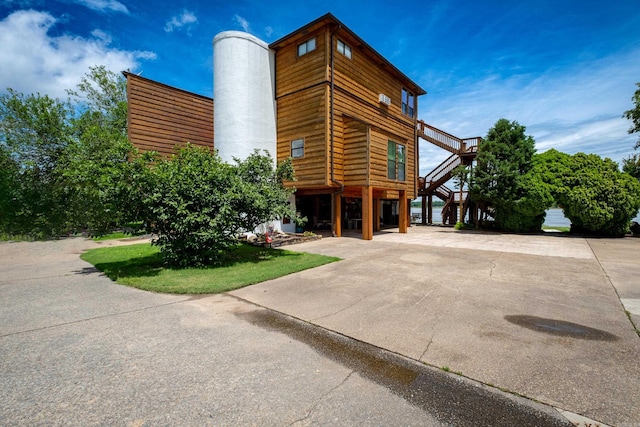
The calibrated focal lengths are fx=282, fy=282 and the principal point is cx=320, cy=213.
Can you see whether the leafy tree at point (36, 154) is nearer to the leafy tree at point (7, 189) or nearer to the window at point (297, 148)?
the leafy tree at point (7, 189)

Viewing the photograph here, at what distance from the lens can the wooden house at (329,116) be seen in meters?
12.3

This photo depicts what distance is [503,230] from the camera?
56.6 ft

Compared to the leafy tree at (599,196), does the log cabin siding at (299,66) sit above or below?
above

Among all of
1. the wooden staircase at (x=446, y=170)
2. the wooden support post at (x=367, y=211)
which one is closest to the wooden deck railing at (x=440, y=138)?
the wooden staircase at (x=446, y=170)

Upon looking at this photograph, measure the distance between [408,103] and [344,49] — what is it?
7.38 m

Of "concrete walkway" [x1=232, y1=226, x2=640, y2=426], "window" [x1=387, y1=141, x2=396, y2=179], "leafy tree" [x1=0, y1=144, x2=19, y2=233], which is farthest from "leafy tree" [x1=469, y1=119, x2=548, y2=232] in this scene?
"leafy tree" [x1=0, y1=144, x2=19, y2=233]

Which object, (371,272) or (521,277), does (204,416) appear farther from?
(521,277)

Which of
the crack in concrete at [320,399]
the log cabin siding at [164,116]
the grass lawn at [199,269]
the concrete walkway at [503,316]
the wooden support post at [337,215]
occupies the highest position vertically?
the log cabin siding at [164,116]

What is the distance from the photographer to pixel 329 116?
12.3 m

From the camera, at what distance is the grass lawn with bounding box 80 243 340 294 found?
5633 mm

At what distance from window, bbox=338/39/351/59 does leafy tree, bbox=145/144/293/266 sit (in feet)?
28.4

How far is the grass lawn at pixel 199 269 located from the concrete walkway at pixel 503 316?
56cm

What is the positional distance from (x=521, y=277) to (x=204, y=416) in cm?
682

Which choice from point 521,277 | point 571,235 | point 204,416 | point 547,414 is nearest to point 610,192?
point 571,235
